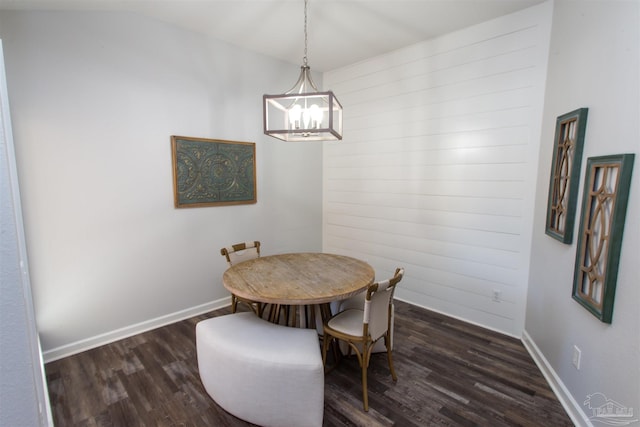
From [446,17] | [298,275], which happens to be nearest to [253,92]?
[446,17]

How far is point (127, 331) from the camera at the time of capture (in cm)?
288

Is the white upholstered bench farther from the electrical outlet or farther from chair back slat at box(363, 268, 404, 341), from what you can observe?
the electrical outlet

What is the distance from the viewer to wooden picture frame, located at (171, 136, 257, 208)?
3086 millimetres

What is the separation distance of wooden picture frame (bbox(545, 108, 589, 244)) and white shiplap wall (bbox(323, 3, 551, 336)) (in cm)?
41

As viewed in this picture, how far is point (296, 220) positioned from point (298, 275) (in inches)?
76.6

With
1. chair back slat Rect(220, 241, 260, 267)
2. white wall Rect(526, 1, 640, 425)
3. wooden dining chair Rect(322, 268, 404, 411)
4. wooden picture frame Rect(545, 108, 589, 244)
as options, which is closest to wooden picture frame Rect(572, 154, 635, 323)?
white wall Rect(526, 1, 640, 425)

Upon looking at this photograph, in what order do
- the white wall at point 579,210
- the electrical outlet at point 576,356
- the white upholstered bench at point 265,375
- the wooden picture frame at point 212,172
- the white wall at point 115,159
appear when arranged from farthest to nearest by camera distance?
1. the wooden picture frame at point 212,172
2. the white wall at point 115,159
3. the electrical outlet at point 576,356
4. the white upholstered bench at point 265,375
5. the white wall at point 579,210

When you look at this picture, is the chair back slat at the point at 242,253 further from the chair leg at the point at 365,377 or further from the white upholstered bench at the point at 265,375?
the chair leg at the point at 365,377

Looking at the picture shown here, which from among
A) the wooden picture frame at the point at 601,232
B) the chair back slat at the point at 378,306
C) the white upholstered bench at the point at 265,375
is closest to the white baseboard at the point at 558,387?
the wooden picture frame at the point at 601,232

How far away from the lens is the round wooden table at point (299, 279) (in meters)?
2.00

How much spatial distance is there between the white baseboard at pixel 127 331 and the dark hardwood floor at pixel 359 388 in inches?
2.6

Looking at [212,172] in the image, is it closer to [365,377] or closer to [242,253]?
[242,253]

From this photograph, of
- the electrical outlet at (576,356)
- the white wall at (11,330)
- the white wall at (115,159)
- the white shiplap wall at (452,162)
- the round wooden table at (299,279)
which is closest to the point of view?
the white wall at (11,330)

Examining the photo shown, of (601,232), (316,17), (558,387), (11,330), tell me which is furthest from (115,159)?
(558,387)
